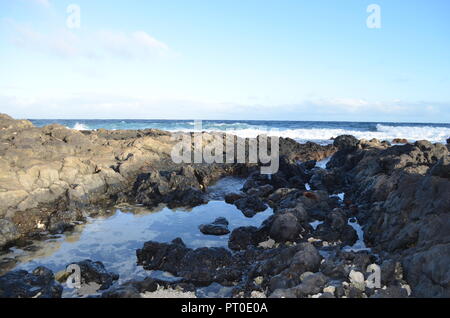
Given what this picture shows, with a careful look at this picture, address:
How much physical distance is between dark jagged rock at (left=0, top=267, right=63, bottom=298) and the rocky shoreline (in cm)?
2

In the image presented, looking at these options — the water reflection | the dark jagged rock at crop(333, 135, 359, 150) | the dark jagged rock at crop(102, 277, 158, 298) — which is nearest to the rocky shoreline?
the dark jagged rock at crop(102, 277, 158, 298)

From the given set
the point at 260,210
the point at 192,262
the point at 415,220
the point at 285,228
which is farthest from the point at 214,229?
the point at 415,220

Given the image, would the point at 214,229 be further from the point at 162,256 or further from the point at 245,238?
the point at 162,256

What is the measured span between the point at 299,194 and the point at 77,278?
9.09 m

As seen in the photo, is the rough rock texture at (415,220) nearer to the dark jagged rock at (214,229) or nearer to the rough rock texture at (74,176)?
the dark jagged rock at (214,229)

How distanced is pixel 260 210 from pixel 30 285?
8727 mm

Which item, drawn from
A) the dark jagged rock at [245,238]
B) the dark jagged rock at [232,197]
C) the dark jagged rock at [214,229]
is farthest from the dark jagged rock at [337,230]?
the dark jagged rock at [232,197]

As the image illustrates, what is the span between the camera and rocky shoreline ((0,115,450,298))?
716 centimetres

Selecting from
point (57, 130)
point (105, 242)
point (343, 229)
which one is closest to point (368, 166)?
point (343, 229)

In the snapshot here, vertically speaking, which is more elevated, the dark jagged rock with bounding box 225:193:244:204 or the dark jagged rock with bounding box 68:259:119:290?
the dark jagged rock with bounding box 225:193:244:204

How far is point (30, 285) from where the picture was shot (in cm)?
756

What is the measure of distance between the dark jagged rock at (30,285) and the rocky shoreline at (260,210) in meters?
0.02

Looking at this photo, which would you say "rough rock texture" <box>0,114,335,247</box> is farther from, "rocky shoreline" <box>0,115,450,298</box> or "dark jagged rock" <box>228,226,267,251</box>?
"dark jagged rock" <box>228,226,267,251</box>

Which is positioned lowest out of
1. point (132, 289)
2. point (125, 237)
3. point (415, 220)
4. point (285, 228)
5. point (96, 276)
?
point (125, 237)
